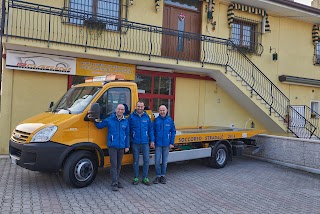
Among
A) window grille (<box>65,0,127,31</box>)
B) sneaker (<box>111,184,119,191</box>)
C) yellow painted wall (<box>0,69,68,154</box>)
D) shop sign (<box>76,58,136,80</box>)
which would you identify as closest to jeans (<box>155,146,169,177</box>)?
sneaker (<box>111,184,119,191</box>)

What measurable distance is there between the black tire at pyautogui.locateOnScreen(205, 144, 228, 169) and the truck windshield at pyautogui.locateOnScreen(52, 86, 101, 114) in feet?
13.6

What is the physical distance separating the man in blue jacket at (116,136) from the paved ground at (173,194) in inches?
20.3

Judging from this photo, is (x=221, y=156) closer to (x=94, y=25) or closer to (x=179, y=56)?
(x=179, y=56)

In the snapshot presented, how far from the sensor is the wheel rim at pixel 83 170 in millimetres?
6102

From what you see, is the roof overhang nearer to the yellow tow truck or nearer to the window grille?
the window grille

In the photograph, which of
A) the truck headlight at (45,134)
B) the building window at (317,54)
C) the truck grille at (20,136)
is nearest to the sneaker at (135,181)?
the truck headlight at (45,134)

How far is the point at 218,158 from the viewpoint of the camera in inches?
354

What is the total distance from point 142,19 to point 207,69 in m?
3.28

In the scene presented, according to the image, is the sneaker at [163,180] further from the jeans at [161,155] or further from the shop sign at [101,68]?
the shop sign at [101,68]

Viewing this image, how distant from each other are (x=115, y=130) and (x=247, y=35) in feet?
35.7

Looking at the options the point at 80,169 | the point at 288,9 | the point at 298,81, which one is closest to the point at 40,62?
the point at 80,169

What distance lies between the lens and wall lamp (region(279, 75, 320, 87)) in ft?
48.8

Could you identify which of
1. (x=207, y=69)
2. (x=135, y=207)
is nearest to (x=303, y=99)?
(x=207, y=69)

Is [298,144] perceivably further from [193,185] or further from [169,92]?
[169,92]
